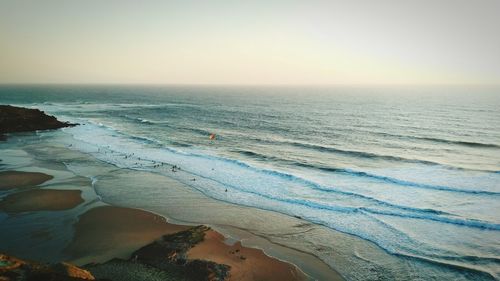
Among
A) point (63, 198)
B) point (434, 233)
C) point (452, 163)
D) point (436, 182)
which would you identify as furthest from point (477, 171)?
point (63, 198)

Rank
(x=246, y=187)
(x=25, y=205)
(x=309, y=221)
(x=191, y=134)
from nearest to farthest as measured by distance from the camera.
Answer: (x=309, y=221) < (x=25, y=205) < (x=246, y=187) < (x=191, y=134)

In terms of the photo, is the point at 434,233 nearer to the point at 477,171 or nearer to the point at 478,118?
the point at 477,171

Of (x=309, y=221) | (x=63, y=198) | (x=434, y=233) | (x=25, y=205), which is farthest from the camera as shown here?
(x=63, y=198)

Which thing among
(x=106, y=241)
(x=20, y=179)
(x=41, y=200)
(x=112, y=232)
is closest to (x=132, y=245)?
(x=106, y=241)

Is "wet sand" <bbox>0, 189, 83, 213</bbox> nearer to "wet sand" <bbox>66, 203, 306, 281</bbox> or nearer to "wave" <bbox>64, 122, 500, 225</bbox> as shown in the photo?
"wet sand" <bbox>66, 203, 306, 281</bbox>

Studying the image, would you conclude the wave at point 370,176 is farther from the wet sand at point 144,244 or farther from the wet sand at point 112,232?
the wet sand at point 112,232

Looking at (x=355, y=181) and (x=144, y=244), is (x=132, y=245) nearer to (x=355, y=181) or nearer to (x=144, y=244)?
(x=144, y=244)

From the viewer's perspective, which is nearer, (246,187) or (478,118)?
(246,187)
